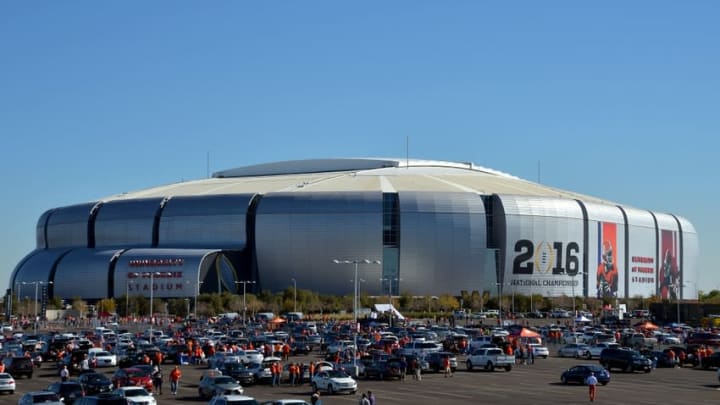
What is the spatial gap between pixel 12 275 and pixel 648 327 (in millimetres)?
112347

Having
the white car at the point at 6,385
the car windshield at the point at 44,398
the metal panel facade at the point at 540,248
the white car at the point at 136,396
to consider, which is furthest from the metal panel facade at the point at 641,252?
the car windshield at the point at 44,398

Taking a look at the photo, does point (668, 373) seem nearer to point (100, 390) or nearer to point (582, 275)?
point (100, 390)

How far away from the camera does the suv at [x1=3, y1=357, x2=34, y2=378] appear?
62938 mm

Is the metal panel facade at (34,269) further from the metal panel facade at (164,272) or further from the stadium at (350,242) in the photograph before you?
the metal panel facade at (164,272)

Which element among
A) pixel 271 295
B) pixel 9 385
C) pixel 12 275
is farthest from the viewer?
pixel 12 275

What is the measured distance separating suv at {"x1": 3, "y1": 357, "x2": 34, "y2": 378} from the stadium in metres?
98.6

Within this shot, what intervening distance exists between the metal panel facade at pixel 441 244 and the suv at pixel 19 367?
338 feet

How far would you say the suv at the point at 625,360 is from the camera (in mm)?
67312

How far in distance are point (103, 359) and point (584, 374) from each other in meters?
27.6

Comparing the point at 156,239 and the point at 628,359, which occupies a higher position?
the point at 156,239

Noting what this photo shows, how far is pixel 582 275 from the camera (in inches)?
6747

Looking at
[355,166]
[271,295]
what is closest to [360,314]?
[271,295]

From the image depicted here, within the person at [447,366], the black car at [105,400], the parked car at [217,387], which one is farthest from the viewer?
the person at [447,366]

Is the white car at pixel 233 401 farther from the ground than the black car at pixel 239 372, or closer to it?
farther from the ground
